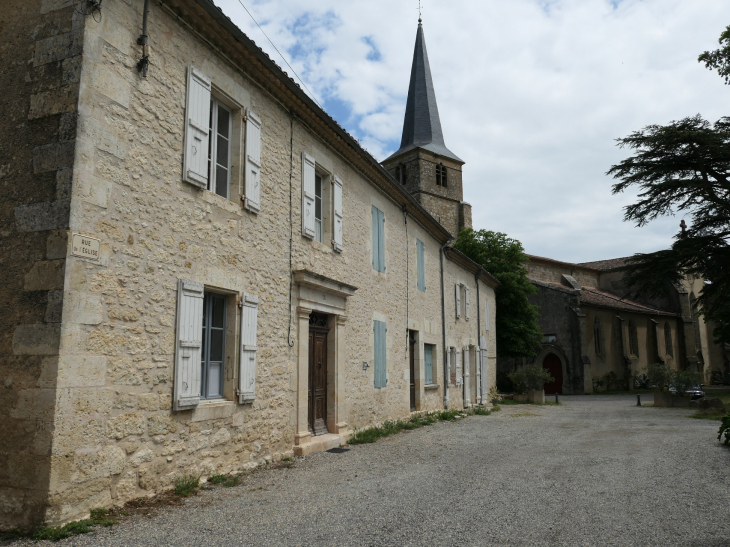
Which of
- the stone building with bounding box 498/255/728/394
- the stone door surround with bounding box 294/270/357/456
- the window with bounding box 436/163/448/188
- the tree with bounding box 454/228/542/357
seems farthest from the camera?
the window with bounding box 436/163/448/188

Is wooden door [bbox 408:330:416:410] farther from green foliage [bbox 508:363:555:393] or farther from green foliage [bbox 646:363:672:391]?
green foliage [bbox 646:363:672:391]

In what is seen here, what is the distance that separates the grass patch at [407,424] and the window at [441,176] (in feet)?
70.1

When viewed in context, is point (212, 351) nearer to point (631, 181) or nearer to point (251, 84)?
point (251, 84)

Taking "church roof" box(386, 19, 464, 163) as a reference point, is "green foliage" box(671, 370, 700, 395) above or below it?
below

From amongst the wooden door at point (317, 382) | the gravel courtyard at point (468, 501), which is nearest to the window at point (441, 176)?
the wooden door at point (317, 382)

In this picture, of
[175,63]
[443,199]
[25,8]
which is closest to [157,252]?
[175,63]

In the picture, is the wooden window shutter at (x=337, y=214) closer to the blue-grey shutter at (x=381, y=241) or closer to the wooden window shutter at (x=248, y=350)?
the blue-grey shutter at (x=381, y=241)

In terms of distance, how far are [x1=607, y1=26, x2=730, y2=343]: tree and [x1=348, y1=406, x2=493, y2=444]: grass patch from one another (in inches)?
304

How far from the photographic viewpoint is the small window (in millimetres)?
6012

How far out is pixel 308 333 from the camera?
780cm

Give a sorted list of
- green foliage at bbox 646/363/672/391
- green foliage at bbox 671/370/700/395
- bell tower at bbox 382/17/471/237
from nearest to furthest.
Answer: green foliage at bbox 671/370/700/395, green foliage at bbox 646/363/672/391, bell tower at bbox 382/17/471/237

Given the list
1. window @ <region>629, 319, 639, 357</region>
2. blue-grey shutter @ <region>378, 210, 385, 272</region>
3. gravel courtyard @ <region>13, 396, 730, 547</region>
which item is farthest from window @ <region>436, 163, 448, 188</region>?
gravel courtyard @ <region>13, 396, 730, 547</region>

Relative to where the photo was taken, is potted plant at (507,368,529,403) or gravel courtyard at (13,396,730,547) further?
potted plant at (507,368,529,403)

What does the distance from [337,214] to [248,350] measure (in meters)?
3.41
